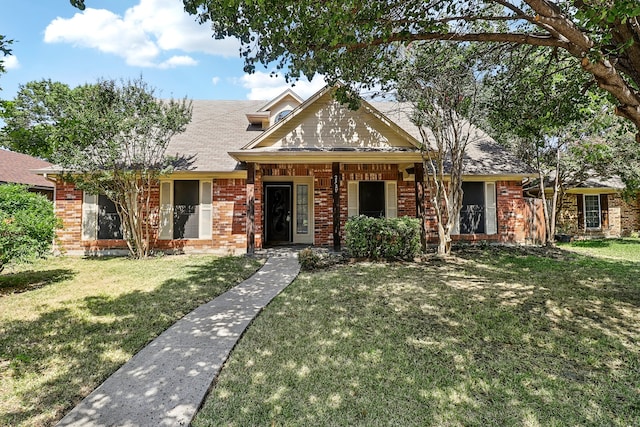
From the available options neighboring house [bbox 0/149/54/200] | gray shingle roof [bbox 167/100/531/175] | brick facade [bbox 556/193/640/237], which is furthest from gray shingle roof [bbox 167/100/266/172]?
brick facade [bbox 556/193/640/237]

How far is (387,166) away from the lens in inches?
479

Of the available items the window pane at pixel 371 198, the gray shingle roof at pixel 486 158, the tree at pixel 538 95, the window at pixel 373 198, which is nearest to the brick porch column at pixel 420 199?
the window at pixel 373 198

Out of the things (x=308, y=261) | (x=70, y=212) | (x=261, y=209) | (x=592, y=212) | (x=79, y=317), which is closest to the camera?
(x=79, y=317)

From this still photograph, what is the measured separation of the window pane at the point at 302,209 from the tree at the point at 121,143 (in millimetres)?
4697

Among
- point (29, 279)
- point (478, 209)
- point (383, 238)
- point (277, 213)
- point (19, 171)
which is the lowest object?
point (29, 279)

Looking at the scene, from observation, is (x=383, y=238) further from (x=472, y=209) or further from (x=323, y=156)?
(x=472, y=209)

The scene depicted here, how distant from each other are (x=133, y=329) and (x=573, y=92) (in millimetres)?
9795

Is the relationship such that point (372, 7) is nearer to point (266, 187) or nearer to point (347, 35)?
point (347, 35)

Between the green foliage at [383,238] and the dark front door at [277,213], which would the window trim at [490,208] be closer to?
the green foliage at [383,238]

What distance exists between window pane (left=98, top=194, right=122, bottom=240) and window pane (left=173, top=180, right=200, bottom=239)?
2016mm

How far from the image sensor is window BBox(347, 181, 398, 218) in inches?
482

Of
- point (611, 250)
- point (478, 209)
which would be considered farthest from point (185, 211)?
point (611, 250)

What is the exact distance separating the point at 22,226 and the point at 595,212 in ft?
75.8

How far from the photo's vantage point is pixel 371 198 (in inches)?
488
